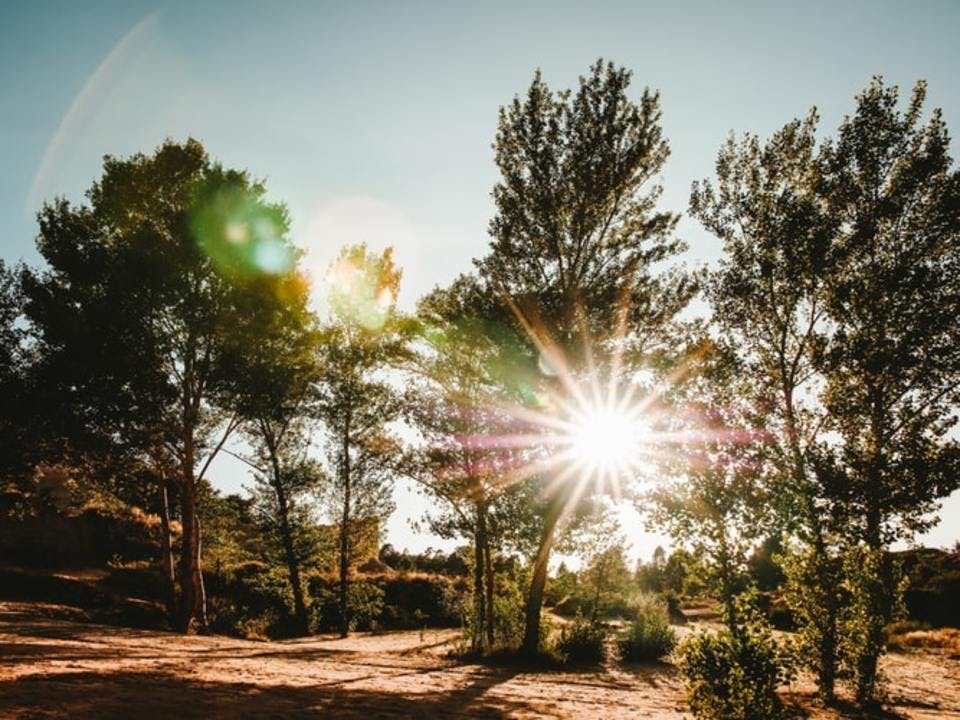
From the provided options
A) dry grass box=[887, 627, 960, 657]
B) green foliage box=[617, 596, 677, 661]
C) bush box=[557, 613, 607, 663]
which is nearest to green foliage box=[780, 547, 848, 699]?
bush box=[557, 613, 607, 663]

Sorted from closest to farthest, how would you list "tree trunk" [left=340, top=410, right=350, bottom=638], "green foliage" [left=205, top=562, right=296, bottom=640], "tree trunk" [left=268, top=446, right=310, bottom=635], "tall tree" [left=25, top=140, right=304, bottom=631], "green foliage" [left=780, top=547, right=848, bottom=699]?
"green foliage" [left=780, top=547, right=848, bottom=699]
"tall tree" [left=25, top=140, right=304, bottom=631]
"tree trunk" [left=340, top=410, right=350, bottom=638]
"green foliage" [left=205, top=562, right=296, bottom=640]
"tree trunk" [left=268, top=446, right=310, bottom=635]

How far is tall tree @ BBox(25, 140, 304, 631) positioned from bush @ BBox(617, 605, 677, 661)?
1511 cm

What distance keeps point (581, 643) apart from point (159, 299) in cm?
1804

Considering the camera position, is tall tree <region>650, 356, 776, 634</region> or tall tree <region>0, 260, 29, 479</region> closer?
tall tree <region>650, 356, 776, 634</region>

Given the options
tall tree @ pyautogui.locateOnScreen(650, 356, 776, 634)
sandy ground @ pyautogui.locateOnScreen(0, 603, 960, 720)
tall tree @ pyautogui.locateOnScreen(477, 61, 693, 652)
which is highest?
tall tree @ pyautogui.locateOnScreen(477, 61, 693, 652)

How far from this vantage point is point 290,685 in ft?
28.7

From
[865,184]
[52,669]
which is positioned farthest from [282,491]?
[865,184]

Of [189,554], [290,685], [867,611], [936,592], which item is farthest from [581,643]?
[936,592]

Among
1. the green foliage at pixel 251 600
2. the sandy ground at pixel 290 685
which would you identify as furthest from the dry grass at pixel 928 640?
the green foliage at pixel 251 600

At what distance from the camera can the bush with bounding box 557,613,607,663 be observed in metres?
17.8

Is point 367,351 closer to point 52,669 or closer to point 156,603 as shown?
point 156,603

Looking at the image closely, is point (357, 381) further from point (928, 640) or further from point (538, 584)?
point (928, 640)

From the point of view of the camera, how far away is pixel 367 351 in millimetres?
23219

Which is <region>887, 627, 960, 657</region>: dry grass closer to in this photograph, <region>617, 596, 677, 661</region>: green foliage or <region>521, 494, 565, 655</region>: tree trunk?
<region>617, 596, 677, 661</region>: green foliage
